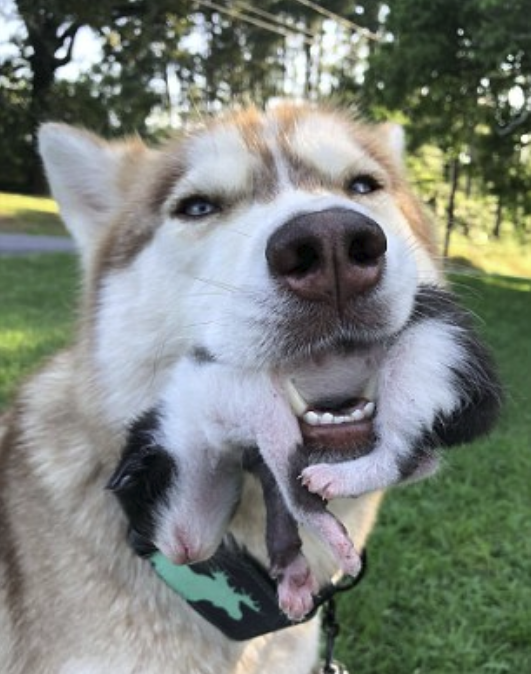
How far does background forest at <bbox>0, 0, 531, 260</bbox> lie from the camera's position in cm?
1381

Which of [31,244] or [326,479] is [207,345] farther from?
[31,244]

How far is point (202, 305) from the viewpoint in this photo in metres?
1.88

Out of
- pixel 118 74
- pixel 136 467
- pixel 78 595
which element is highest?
pixel 136 467

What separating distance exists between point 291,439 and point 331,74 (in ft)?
63.1

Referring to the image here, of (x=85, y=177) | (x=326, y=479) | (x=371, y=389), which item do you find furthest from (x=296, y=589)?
(x=85, y=177)

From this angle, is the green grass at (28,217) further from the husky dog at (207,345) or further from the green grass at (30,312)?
the husky dog at (207,345)

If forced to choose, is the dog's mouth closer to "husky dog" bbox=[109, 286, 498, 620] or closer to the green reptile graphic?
"husky dog" bbox=[109, 286, 498, 620]

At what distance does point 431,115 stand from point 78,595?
17411 mm

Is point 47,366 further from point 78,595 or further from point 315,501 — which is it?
point 315,501

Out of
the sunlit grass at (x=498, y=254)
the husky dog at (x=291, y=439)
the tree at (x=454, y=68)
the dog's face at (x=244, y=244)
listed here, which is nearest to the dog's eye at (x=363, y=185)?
the dog's face at (x=244, y=244)

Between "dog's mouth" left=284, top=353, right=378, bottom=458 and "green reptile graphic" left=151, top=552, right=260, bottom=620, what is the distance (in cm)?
68

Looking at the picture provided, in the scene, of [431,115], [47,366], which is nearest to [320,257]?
[47,366]

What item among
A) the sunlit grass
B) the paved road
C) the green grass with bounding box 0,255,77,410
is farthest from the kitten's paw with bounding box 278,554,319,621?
the sunlit grass

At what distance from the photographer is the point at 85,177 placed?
2.59 meters
